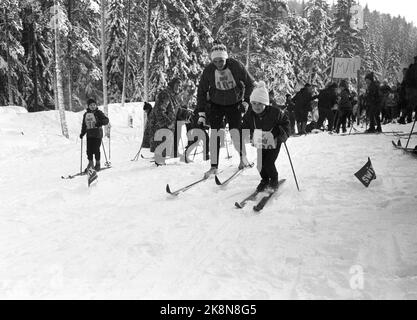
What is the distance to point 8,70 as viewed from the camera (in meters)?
22.3

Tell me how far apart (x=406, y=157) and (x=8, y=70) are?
22.5m

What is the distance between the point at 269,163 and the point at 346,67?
1437 centimetres

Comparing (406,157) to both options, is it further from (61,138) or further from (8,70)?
(8,70)

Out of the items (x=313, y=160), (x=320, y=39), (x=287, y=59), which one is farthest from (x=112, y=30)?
(x=313, y=160)

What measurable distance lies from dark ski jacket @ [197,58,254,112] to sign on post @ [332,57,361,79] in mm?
12711

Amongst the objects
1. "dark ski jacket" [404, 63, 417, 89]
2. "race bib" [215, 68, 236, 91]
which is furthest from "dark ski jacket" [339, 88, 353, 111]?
"race bib" [215, 68, 236, 91]

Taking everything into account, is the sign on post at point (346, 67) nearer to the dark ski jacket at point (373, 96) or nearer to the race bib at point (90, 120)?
the dark ski jacket at point (373, 96)

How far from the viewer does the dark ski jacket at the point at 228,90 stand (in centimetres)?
668

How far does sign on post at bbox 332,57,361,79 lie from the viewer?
59.0 ft

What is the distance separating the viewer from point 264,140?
5719 mm

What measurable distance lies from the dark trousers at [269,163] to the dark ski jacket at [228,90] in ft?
4.83

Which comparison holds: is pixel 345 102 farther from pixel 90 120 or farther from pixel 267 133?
pixel 90 120

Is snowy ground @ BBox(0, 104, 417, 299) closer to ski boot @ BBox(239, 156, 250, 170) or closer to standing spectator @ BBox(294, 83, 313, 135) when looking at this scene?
ski boot @ BBox(239, 156, 250, 170)

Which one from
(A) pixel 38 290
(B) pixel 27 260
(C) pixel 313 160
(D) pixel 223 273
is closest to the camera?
(A) pixel 38 290
